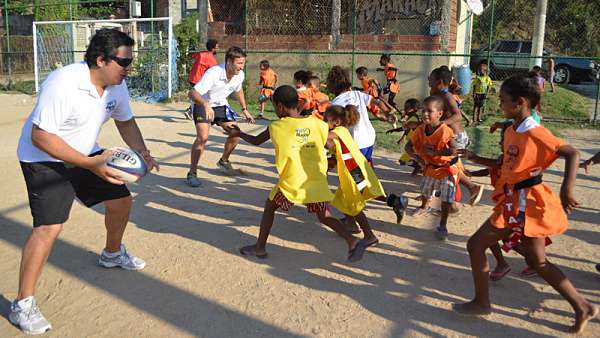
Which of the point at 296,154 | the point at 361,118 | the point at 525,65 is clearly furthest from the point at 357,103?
the point at 525,65

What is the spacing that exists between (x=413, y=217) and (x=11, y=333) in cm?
383

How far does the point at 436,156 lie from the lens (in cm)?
491

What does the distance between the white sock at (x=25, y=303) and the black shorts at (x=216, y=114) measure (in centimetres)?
375

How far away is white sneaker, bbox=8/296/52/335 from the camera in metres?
3.34

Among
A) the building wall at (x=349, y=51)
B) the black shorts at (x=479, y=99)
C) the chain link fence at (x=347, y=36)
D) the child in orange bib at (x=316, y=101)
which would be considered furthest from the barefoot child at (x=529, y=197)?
the building wall at (x=349, y=51)

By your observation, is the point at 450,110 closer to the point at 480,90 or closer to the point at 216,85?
the point at 216,85

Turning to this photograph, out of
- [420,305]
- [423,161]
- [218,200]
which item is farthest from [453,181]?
[218,200]

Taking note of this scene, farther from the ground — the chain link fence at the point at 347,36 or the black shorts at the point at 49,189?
the chain link fence at the point at 347,36

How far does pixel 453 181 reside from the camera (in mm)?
5215

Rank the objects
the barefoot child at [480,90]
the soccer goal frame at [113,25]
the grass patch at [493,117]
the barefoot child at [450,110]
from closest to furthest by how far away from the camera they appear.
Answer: the barefoot child at [450,110] → the grass patch at [493,117] → the barefoot child at [480,90] → the soccer goal frame at [113,25]

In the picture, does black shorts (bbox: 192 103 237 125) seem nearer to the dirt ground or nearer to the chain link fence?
the dirt ground

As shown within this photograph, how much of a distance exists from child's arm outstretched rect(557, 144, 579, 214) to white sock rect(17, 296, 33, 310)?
11.0 ft

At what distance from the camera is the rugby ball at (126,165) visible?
3477mm

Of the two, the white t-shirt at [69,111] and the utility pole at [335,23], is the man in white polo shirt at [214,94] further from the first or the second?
the utility pole at [335,23]
